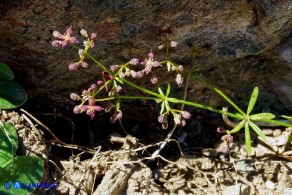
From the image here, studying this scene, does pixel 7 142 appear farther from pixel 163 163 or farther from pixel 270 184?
pixel 270 184

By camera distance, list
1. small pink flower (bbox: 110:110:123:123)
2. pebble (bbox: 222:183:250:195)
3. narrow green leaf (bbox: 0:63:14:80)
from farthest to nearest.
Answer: pebble (bbox: 222:183:250:195) → narrow green leaf (bbox: 0:63:14:80) → small pink flower (bbox: 110:110:123:123)

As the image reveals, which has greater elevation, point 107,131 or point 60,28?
point 60,28

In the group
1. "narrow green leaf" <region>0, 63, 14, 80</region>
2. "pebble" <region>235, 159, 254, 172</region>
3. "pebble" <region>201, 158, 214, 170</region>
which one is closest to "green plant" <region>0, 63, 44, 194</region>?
"narrow green leaf" <region>0, 63, 14, 80</region>

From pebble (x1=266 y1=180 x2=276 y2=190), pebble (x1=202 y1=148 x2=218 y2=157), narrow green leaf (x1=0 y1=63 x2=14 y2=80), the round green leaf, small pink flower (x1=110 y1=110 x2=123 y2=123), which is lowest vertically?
pebble (x1=266 y1=180 x2=276 y2=190)

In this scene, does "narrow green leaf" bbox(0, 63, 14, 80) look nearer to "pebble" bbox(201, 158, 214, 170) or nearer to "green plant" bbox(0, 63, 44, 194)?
"green plant" bbox(0, 63, 44, 194)

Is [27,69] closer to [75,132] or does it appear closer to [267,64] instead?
[75,132]

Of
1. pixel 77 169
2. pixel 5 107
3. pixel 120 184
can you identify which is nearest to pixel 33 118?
pixel 5 107

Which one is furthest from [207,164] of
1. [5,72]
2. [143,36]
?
[5,72]

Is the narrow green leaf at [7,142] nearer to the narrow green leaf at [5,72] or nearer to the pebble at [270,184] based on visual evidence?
the narrow green leaf at [5,72]
